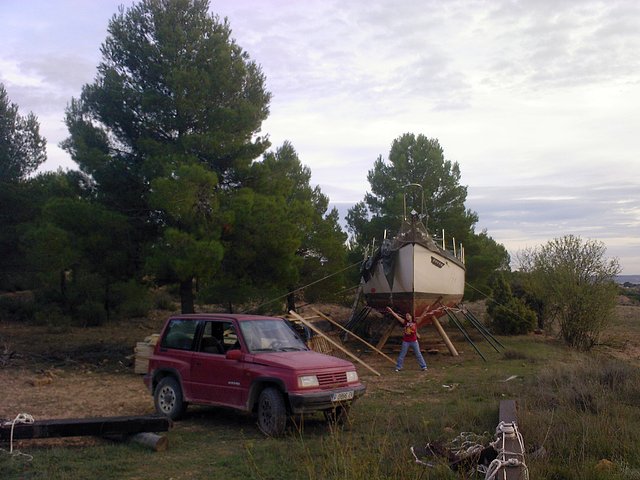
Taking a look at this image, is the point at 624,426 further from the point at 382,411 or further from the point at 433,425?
the point at 382,411

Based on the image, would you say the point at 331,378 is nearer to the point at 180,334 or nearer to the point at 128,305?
the point at 180,334

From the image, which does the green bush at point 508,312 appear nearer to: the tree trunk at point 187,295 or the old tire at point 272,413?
the tree trunk at point 187,295

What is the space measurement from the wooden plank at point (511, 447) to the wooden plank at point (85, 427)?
465 centimetres

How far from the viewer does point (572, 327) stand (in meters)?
23.8

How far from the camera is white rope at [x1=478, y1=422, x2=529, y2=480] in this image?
623cm

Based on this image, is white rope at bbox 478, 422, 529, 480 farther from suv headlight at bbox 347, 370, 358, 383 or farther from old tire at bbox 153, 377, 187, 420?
old tire at bbox 153, 377, 187, 420

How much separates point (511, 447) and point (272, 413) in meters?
3.60

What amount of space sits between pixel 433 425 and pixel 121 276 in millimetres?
12037

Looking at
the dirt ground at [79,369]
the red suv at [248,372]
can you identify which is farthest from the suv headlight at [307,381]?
the dirt ground at [79,369]

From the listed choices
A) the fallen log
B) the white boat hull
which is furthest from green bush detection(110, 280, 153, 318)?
the fallen log

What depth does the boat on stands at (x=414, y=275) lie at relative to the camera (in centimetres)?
2058

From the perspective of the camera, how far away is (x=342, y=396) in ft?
31.7

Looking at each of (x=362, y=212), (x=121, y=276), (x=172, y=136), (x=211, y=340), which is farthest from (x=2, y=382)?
(x=362, y=212)

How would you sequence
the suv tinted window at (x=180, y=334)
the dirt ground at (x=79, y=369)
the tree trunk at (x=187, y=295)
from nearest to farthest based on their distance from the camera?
the suv tinted window at (x=180, y=334), the dirt ground at (x=79, y=369), the tree trunk at (x=187, y=295)
